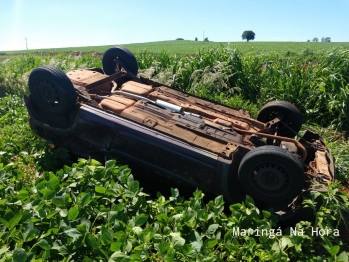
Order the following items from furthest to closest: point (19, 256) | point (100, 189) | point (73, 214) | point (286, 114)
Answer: point (286, 114)
point (100, 189)
point (73, 214)
point (19, 256)

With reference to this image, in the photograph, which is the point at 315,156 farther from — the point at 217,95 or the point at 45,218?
the point at 217,95

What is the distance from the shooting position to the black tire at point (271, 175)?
3.14 meters

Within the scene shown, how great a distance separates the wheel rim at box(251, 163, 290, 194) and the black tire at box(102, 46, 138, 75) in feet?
11.1

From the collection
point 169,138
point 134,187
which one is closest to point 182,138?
point 169,138

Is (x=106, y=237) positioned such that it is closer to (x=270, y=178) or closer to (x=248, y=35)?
(x=270, y=178)

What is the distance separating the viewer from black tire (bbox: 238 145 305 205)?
314 cm

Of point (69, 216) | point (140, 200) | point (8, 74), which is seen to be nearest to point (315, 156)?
point (140, 200)

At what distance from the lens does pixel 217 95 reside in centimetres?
767

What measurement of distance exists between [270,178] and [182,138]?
3.34 feet

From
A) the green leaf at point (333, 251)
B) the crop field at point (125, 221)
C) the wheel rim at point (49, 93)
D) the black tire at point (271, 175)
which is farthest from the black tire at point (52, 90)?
the green leaf at point (333, 251)

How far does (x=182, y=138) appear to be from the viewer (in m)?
3.62

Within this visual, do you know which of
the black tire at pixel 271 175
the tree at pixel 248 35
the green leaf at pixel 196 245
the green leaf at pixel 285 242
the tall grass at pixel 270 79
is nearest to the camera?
the green leaf at pixel 196 245

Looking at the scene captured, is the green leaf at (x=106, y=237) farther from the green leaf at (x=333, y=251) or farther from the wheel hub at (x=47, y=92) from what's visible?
the wheel hub at (x=47, y=92)

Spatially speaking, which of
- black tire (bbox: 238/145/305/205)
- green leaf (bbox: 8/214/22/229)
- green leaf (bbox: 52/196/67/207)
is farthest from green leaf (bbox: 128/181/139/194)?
black tire (bbox: 238/145/305/205)
